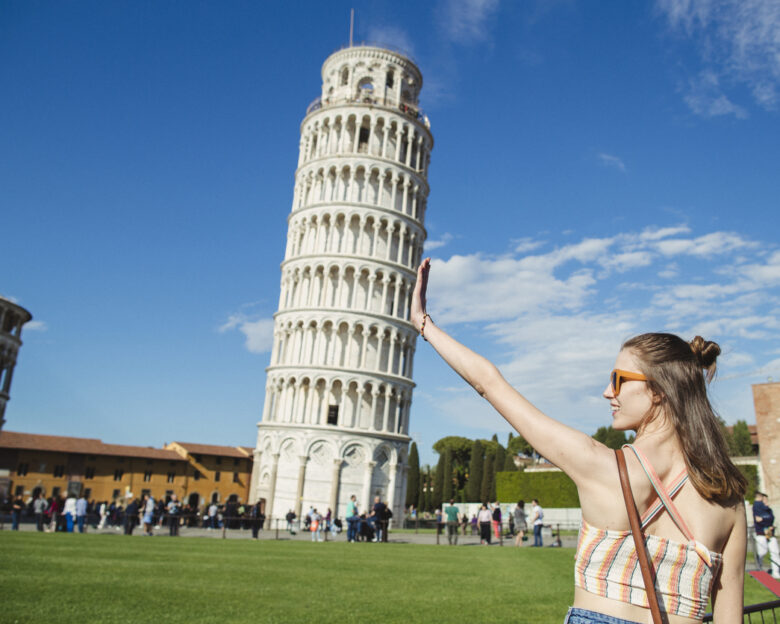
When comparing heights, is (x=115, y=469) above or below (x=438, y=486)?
below

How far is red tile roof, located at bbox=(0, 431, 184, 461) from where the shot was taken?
2250 inches

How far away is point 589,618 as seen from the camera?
1914 millimetres

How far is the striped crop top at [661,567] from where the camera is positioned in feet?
6.22

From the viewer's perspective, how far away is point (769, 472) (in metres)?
34.8

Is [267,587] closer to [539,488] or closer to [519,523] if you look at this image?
[519,523]

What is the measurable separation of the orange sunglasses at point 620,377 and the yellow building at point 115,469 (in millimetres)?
60763

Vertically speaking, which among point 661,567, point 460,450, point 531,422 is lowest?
point 661,567

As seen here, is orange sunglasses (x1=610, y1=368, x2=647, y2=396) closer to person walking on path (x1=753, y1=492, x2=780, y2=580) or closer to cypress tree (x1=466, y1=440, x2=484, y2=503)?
person walking on path (x1=753, y1=492, x2=780, y2=580)

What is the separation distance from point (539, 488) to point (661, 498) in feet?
154

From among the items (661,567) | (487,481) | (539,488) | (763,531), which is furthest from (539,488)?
(661,567)

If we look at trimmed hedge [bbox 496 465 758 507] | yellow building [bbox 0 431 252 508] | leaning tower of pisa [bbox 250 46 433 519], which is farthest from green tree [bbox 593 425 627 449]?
yellow building [bbox 0 431 252 508]

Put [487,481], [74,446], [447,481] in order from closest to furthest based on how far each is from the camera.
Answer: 1. [74,446]
2. [487,481]
3. [447,481]

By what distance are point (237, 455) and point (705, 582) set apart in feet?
224

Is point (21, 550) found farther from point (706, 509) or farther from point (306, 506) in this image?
point (306, 506)
